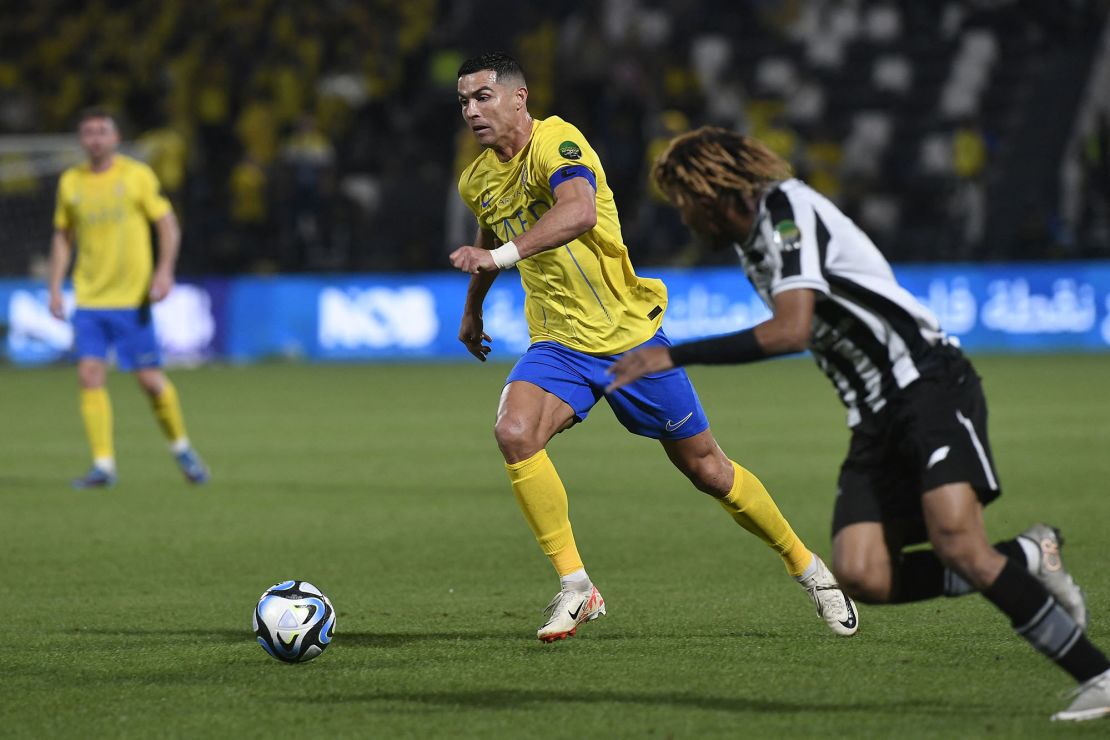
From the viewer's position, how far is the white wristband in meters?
5.73

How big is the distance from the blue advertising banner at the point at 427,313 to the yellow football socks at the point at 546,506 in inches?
603

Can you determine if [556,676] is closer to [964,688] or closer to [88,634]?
[964,688]

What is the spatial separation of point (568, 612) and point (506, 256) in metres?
1.33

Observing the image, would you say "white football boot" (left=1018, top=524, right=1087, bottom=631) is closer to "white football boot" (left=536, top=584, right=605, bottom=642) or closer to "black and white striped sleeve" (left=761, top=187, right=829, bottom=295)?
"black and white striped sleeve" (left=761, top=187, right=829, bottom=295)

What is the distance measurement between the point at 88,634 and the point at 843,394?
10.3ft

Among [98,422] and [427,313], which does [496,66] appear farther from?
[427,313]

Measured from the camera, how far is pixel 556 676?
548cm

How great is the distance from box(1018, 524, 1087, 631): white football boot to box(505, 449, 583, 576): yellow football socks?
1.88 meters

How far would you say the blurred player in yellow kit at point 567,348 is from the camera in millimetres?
6211

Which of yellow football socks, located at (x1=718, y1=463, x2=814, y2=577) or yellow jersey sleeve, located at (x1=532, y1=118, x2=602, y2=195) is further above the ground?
yellow jersey sleeve, located at (x1=532, y1=118, x2=602, y2=195)

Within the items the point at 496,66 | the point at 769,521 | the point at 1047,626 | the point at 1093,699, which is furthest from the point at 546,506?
the point at 1093,699

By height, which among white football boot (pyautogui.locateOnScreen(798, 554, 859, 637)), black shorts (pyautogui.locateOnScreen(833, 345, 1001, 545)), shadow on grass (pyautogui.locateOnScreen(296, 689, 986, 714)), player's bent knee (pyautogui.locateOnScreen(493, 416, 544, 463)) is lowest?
white football boot (pyautogui.locateOnScreen(798, 554, 859, 637))

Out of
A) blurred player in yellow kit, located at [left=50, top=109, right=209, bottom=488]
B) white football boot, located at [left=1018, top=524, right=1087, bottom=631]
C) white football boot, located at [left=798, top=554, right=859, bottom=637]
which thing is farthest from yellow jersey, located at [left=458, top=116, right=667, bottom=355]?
blurred player in yellow kit, located at [left=50, top=109, right=209, bottom=488]

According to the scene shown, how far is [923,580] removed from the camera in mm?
5023
